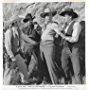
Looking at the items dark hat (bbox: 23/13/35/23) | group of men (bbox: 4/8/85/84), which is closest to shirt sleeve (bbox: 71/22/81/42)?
group of men (bbox: 4/8/85/84)

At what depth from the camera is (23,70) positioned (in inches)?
16.2

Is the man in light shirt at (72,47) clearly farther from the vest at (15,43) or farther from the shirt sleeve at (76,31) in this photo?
the vest at (15,43)

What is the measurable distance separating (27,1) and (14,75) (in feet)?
0.57

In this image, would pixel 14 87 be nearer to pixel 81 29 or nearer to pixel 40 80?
pixel 40 80

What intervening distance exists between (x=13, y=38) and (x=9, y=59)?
0.16 feet

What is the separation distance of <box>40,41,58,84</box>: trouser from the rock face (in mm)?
53

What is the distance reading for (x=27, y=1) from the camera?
1.38 feet

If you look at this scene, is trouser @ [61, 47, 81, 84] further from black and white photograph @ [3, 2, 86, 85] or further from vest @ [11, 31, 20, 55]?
vest @ [11, 31, 20, 55]

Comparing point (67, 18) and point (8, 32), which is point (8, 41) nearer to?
point (8, 32)

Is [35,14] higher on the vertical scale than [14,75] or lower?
higher

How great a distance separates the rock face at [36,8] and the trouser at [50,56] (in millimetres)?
53

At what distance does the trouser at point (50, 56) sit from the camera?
1.34 ft

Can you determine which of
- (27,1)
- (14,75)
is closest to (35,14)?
(27,1)

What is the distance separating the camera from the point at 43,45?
0.41 m
